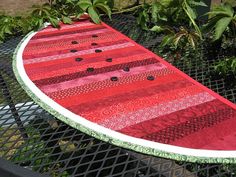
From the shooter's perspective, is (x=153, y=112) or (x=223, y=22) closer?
(x=153, y=112)

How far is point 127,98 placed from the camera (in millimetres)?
1899

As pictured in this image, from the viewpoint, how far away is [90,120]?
67.3 inches

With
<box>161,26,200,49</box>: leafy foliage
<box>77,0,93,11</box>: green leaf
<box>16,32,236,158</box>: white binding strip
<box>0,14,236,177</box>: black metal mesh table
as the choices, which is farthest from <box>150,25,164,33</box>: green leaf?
<box>16,32,236,158</box>: white binding strip

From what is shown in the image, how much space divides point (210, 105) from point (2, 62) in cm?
150

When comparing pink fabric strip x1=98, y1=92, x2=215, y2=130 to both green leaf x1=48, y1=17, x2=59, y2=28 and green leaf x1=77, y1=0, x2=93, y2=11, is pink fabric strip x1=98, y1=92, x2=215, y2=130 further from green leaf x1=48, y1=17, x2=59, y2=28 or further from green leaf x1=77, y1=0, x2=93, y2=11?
green leaf x1=77, y1=0, x2=93, y2=11

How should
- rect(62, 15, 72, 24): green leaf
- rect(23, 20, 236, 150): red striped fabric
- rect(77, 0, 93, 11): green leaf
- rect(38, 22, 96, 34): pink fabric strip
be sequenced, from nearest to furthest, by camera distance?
rect(23, 20, 236, 150): red striped fabric → rect(38, 22, 96, 34): pink fabric strip → rect(62, 15, 72, 24): green leaf → rect(77, 0, 93, 11): green leaf

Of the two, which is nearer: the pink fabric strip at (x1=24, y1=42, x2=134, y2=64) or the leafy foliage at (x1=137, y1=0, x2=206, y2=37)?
the pink fabric strip at (x1=24, y1=42, x2=134, y2=64)

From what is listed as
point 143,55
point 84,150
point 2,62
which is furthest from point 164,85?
point 2,62

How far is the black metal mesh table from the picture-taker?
154 cm

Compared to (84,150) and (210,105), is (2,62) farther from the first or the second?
(210,105)

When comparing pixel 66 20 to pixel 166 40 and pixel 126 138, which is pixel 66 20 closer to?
pixel 166 40

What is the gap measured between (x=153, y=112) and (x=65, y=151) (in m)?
0.50

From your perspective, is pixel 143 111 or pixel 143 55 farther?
pixel 143 55

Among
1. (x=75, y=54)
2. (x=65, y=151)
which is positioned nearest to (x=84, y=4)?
(x=75, y=54)
